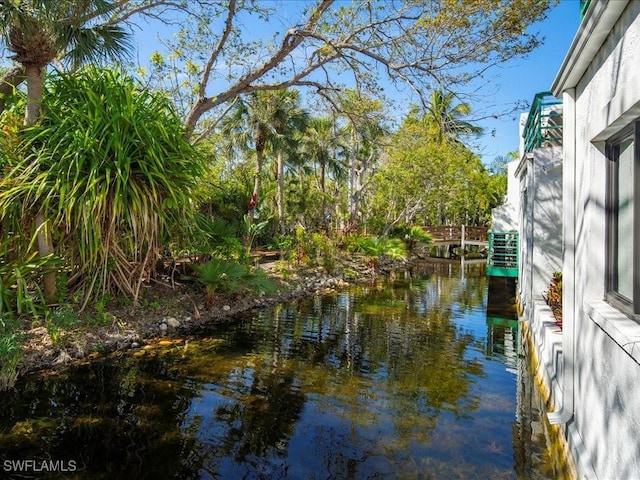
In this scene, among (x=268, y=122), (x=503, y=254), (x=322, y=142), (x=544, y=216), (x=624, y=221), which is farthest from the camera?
(x=322, y=142)

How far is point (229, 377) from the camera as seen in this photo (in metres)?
6.02

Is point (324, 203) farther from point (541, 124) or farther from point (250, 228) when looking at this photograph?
point (541, 124)

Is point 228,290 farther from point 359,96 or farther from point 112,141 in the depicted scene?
point 359,96

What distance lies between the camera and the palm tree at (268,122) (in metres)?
20.3

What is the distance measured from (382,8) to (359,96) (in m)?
2.25

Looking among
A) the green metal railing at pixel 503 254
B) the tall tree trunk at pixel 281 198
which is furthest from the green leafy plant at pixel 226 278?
the tall tree trunk at pixel 281 198

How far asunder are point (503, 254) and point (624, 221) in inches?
362

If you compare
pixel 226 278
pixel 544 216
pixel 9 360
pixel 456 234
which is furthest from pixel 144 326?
pixel 456 234

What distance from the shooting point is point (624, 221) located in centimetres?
299

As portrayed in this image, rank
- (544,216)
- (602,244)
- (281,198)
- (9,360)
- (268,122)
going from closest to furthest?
(602,244)
(9,360)
(544,216)
(268,122)
(281,198)

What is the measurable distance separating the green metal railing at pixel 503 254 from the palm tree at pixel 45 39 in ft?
32.4

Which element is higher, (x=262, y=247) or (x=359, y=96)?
(x=359, y=96)

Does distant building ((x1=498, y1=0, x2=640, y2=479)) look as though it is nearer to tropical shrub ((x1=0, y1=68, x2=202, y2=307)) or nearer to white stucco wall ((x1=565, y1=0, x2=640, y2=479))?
white stucco wall ((x1=565, y1=0, x2=640, y2=479))

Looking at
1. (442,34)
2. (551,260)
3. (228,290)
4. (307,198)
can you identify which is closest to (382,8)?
(442,34)
